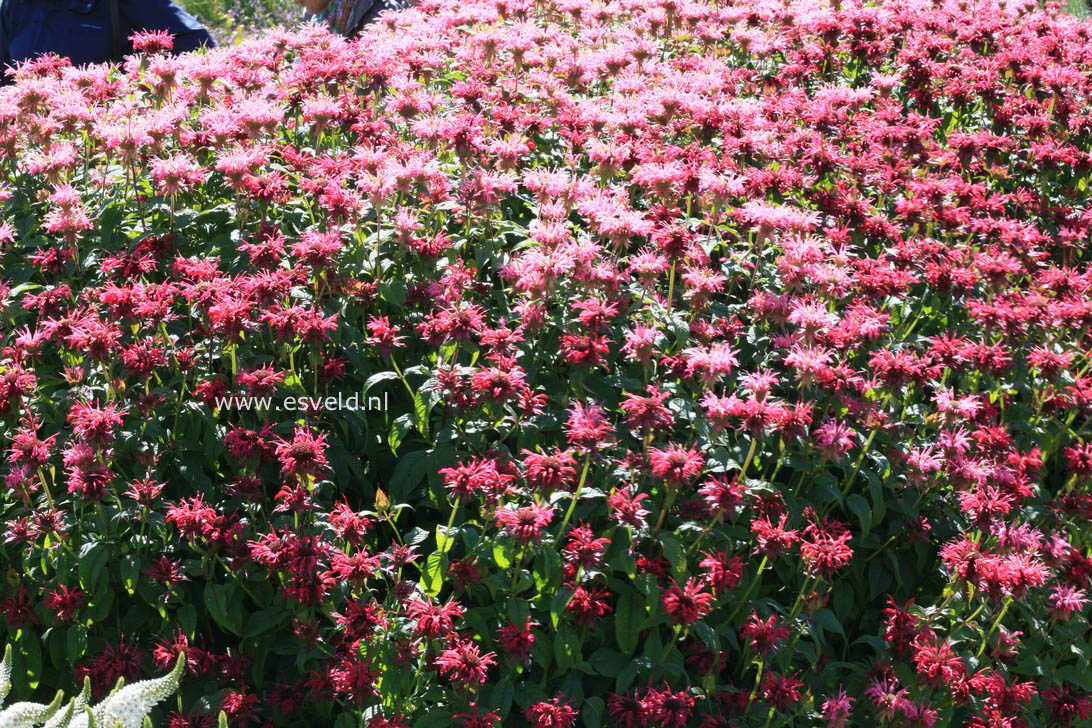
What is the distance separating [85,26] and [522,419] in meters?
3.40

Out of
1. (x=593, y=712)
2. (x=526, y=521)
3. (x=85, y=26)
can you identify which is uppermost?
(x=85, y=26)

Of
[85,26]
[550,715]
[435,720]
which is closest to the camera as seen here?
[550,715]

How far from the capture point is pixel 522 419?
7.78 ft

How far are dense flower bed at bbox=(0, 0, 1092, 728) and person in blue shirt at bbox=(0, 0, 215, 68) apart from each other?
104 centimetres

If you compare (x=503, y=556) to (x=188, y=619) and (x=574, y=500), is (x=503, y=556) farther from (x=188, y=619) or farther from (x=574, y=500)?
(x=188, y=619)

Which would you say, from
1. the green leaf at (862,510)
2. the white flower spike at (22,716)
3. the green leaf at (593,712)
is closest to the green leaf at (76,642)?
the white flower spike at (22,716)

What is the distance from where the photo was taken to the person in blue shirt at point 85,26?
177 inches

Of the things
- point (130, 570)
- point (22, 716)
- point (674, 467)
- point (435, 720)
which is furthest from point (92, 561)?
point (674, 467)

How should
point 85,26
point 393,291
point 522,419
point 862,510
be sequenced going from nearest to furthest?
point 522,419 < point 862,510 < point 393,291 < point 85,26

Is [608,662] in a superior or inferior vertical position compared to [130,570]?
inferior

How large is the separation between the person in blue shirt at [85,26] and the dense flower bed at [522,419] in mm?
1038

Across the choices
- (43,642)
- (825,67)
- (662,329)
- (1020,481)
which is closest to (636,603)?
(662,329)

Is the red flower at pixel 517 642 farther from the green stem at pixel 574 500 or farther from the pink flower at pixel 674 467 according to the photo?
the pink flower at pixel 674 467

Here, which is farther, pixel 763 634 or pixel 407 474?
pixel 407 474
